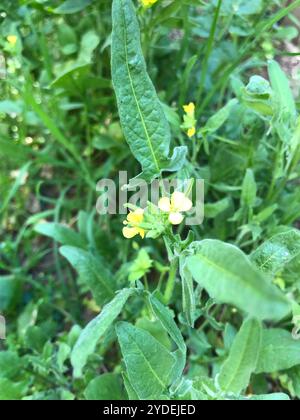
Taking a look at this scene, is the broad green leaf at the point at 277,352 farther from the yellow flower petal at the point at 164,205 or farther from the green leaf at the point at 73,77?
the green leaf at the point at 73,77

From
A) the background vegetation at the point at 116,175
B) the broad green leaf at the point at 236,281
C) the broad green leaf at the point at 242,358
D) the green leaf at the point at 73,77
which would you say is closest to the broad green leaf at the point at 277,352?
the background vegetation at the point at 116,175

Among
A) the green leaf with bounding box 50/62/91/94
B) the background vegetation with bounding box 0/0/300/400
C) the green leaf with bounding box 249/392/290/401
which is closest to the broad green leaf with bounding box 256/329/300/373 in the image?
the background vegetation with bounding box 0/0/300/400

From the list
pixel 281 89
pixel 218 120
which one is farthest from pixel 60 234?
pixel 281 89

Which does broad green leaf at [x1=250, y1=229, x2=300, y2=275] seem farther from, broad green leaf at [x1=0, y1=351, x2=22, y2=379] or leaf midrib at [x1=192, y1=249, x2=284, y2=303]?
broad green leaf at [x1=0, y1=351, x2=22, y2=379]

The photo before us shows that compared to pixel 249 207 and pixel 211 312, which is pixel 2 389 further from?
pixel 249 207

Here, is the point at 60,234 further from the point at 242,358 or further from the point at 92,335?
the point at 242,358

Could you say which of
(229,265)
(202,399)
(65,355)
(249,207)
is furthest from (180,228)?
(229,265)
